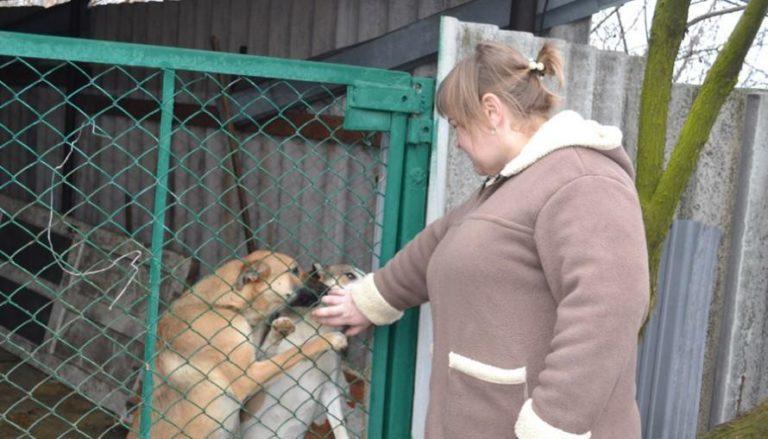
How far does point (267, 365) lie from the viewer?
3.96 meters

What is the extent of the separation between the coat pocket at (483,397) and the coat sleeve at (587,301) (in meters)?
0.15

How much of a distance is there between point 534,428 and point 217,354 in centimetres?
208

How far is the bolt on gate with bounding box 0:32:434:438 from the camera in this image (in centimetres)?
302

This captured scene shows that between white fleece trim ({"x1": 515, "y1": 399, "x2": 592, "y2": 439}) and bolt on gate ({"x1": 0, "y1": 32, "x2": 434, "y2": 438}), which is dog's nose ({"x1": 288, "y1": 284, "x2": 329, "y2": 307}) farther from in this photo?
white fleece trim ({"x1": 515, "y1": 399, "x2": 592, "y2": 439})

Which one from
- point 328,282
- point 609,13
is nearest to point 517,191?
point 328,282

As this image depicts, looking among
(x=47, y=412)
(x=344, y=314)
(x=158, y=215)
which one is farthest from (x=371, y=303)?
(x=47, y=412)

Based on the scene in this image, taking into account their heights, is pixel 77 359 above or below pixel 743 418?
below

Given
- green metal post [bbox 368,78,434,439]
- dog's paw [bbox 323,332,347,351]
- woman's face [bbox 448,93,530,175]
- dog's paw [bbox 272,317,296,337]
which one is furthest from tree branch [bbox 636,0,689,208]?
dog's paw [bbox 272,317,296,337]

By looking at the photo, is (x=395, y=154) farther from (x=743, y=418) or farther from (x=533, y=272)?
(x=743, y=418)

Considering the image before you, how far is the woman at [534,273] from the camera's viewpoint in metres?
2.17

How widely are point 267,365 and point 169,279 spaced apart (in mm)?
2703

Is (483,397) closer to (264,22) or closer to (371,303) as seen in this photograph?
(371,303)

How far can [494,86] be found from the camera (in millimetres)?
2389

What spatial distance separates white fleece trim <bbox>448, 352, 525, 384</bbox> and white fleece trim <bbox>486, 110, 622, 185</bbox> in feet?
1.59
